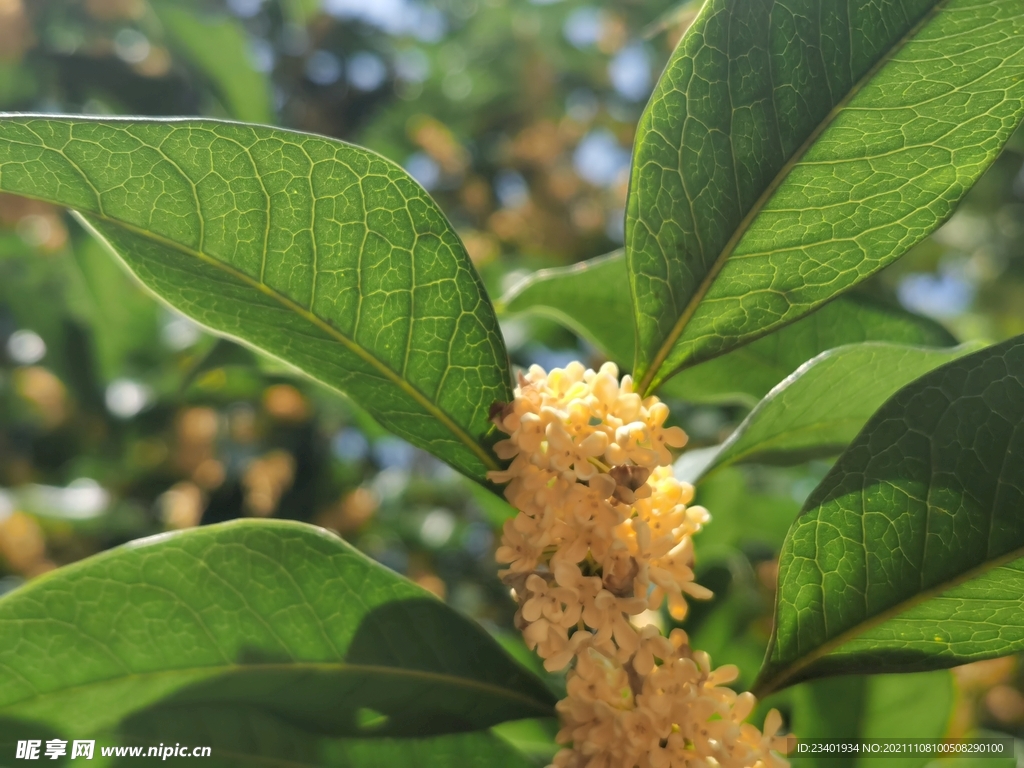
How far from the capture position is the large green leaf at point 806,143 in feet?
2.23

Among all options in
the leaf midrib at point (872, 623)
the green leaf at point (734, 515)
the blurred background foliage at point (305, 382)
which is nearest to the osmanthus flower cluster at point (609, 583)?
the leaf midrib at point (872, 623)

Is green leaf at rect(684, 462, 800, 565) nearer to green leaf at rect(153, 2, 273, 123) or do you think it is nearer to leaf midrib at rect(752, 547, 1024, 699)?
leaf midrib at rect(752, 547, 1024, 699)

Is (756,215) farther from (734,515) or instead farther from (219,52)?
(219,52)

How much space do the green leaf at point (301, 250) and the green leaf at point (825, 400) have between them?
0.25 m

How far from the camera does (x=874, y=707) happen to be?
1.10 meters

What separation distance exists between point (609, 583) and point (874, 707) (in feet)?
2.01

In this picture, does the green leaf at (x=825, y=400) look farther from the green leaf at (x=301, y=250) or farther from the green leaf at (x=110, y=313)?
the green leaf at (x=110, y=313)

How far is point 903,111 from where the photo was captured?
694 millimetres

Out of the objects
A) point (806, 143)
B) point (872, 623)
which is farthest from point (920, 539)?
point (806, 143)

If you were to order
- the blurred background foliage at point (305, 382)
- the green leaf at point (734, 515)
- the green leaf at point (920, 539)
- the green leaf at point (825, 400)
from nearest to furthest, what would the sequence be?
the green leaf at point (920, 539) → the green leaf at point (825, 400) → the green leaf at point (734, 515) → the blurred background foliage at point (305, 382)

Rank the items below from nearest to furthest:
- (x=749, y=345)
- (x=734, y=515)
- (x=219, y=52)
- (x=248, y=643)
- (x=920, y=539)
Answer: (x=920, y=539), (x=248, y=643), (x=749, y=345), (x=734, y=515), (x=219, y=52)

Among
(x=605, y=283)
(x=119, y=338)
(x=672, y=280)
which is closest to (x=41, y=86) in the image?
(x=119, y=338)

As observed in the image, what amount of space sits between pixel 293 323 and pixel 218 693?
0.37 meters

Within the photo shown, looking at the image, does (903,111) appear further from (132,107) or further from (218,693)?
(132,107)
